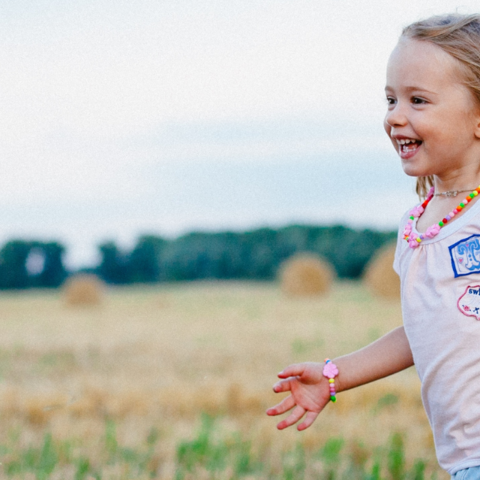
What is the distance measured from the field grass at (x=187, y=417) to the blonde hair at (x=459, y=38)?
1.70 m

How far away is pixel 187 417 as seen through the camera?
3.70 meters

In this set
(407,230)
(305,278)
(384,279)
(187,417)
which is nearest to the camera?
(407,230)

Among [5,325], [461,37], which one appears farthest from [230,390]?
[5,325]

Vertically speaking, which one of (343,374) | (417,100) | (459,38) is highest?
(459,38)

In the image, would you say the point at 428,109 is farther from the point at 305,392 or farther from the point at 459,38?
the point at 305,392

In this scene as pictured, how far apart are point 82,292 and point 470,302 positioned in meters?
15.2

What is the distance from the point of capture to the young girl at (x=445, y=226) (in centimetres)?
170

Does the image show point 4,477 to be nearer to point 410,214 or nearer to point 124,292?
point 410,214

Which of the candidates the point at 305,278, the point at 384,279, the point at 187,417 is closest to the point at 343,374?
the point at 187,417

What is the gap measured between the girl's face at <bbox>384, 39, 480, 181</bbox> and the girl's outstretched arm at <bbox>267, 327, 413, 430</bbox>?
0.53 m

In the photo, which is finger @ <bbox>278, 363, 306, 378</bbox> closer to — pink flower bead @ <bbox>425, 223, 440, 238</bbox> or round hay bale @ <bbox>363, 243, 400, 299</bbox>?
pink flower bead @ <bbox>425, 223, 440, 238</bbox>

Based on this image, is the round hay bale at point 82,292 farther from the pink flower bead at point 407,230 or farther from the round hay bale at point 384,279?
the pink flower bead at point 407,230

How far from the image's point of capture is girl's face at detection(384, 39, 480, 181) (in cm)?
174

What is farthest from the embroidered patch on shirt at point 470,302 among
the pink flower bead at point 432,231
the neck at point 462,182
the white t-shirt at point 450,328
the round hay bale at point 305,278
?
the round hay bale at point 305,278
